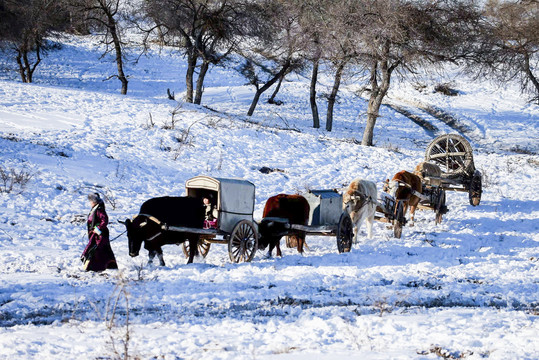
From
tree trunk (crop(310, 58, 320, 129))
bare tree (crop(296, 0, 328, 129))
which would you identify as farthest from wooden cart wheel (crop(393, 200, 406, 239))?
tree trunk (crop(310, 58, 320, 129))

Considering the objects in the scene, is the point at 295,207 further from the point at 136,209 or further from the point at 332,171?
the point at 332,171

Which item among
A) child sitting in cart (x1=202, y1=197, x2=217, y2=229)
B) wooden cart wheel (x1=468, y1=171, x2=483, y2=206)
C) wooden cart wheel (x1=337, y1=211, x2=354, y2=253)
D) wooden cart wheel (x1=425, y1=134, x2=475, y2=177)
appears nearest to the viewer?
child sitting in cart (x1=202, y1=197, x2=217, y2=229)

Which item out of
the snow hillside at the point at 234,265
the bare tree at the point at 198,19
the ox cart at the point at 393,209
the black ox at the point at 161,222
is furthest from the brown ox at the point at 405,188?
the bare tree at the point at 198,19

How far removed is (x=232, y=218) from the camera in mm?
11352

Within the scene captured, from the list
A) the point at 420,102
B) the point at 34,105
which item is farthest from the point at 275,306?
the point at 420,102

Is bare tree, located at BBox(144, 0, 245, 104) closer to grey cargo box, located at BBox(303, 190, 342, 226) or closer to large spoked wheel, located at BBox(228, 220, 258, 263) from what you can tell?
grey cargo box, located at BBox(303, 190, 342, 226)

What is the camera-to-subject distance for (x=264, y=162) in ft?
71.6

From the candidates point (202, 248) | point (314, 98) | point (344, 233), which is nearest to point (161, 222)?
point (202, 248)

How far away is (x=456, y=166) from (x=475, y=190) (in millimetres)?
1142

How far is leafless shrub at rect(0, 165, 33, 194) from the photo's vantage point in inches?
594

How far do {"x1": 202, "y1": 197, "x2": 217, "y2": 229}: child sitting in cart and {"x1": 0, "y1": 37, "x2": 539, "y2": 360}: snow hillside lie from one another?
2.81 ft

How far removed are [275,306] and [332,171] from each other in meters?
14.3

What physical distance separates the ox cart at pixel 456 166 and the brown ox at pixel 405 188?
150 centimetres

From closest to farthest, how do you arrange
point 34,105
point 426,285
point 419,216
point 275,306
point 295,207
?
1. point 275,306
2. point 426,285
3. point 295,207
4. point 419,216
5. point 34,105
